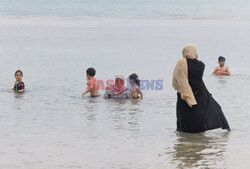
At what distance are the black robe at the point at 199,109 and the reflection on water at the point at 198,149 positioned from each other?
20cm

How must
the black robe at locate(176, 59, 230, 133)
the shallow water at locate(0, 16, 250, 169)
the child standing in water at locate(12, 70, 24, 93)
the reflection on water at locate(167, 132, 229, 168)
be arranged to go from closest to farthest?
the reflection on water at locate(167, 132, 229, 168) → the shallow water at locate(0, 16, 250, 169) → the black robe at locate(176, 59, 230, 133) → the child standing in water at locate(12, 70, 24, 93)

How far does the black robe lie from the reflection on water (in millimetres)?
204

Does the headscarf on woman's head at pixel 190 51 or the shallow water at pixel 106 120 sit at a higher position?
the headscarf on woman's head at pixel 190 51

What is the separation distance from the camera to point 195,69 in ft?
29.3

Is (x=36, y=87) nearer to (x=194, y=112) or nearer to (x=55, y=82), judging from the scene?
(x=55, y=82)

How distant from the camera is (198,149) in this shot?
27.6 ft

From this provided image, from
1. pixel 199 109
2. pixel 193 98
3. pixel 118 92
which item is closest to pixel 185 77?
pixel 193 98

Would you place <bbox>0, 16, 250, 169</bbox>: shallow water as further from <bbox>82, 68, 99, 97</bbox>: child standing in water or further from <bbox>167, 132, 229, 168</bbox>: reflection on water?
<bbox>82, 68, 99, 97</bbox>: child standing in water

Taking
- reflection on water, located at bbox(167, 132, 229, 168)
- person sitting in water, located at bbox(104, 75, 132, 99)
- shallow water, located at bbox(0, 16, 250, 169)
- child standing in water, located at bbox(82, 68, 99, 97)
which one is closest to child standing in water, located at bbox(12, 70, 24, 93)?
shallow water, located at bbox(0, 16, 250, 169)

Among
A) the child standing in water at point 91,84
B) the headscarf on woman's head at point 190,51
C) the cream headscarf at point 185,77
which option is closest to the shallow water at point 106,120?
the child standing in water at point 91,84

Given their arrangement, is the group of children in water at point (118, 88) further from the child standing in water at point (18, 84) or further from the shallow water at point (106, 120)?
the child standing in water at point (18, 84)

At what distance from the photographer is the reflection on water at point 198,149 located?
7.64m

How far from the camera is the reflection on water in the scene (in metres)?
7.64

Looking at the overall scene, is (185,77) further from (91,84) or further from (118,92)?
(91,84)
